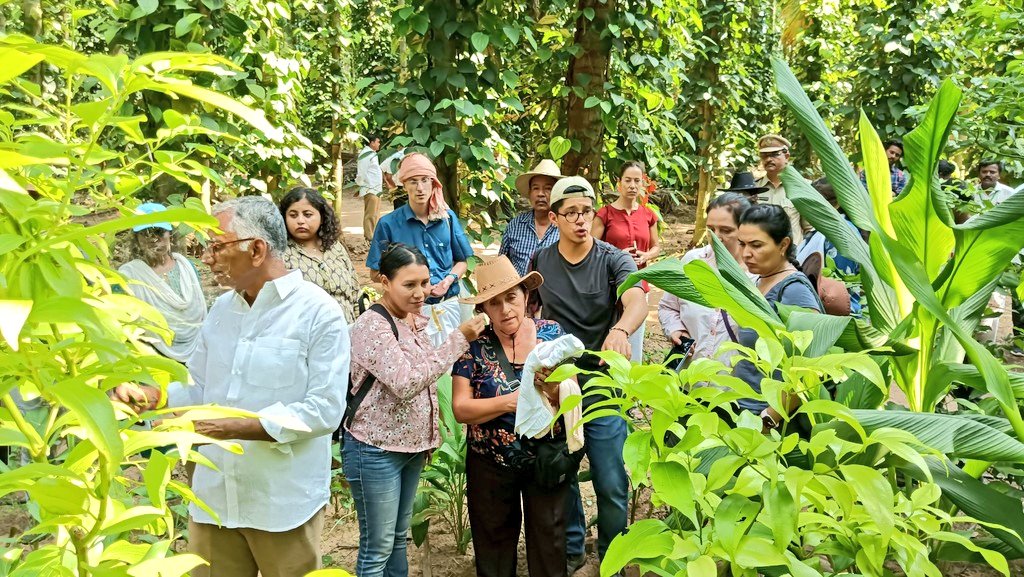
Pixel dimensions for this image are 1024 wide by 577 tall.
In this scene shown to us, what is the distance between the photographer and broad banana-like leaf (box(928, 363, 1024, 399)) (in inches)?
74.9

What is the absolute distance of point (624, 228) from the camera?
570 cm

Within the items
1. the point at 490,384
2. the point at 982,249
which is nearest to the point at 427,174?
the point at 490,384

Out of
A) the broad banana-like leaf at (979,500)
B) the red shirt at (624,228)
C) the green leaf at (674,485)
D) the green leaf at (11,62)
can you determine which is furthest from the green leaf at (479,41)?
the green leaf at (11,62)

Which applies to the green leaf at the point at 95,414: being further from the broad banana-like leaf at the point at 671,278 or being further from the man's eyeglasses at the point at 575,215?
the man's eyeglasses at the point at 575,215

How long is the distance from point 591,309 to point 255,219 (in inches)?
69.1

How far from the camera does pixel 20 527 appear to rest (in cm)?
416

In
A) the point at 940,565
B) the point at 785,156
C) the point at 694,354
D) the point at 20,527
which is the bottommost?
the point at 20,527

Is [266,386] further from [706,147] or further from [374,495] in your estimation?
[706,147]

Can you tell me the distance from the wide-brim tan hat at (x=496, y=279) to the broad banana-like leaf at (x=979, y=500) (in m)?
1.80

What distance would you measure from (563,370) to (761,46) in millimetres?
14118

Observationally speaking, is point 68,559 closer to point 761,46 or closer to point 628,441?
point 628,441

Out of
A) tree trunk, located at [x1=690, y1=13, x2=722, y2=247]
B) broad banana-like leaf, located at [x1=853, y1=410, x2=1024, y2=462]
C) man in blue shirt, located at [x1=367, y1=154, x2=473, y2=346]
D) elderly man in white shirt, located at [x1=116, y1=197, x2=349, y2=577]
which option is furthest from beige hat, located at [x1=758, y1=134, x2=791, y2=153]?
tree trunk, located at [x1=690, y1=13, x2=722, y2=247]

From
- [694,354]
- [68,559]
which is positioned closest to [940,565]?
[694,354]

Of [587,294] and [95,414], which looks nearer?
[95,414]
